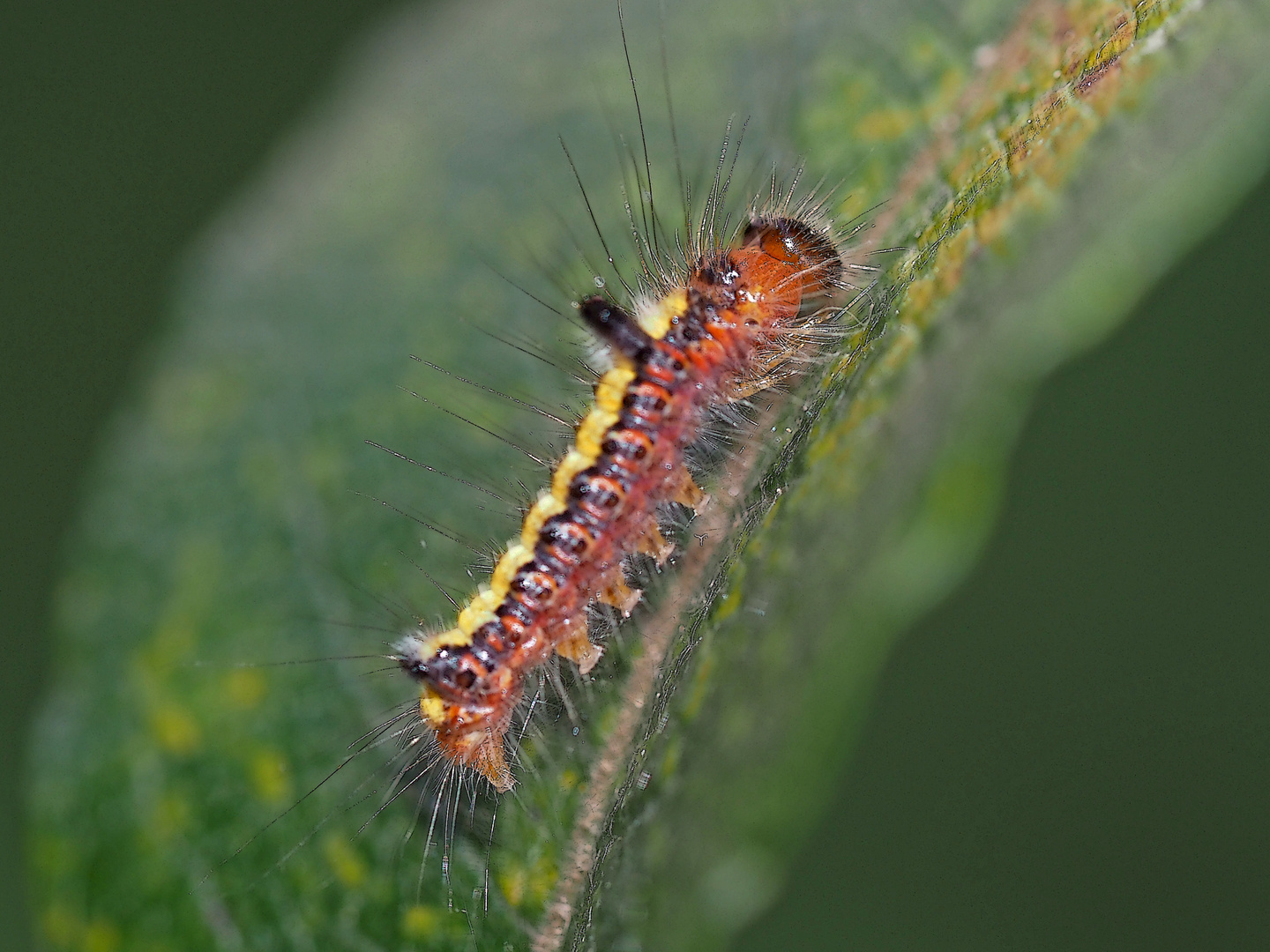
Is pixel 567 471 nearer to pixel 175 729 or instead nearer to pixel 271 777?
pixel 271 777

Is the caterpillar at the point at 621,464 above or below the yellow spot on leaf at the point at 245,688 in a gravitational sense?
above

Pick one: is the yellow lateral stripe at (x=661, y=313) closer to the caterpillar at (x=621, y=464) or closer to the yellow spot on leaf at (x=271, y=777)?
the caterpillar at (x=621, y=464)

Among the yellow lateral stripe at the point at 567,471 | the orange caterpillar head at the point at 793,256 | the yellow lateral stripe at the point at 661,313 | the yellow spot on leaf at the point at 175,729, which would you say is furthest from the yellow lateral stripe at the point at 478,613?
the orange caterpillar head at the point at 793,256

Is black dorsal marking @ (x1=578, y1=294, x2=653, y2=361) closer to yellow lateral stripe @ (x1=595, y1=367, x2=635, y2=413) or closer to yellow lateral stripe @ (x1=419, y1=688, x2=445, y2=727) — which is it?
yellow lateral stripe @ (x1=595, y1=367, x2=635, y2=413)

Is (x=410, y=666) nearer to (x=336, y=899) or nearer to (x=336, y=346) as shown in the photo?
(x=336, y=899)

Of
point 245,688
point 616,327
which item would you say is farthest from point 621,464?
point 245,688

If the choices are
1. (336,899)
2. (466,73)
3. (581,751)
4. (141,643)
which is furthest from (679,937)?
(466,73)

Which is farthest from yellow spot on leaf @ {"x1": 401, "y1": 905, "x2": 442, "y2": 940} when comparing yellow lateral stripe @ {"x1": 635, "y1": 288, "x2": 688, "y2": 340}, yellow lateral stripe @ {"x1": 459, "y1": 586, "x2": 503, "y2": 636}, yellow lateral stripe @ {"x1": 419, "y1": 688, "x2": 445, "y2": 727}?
yellow lateral stripe @ {"x1": 635, "y1": 288, "x2": 688, "y2": 340}
